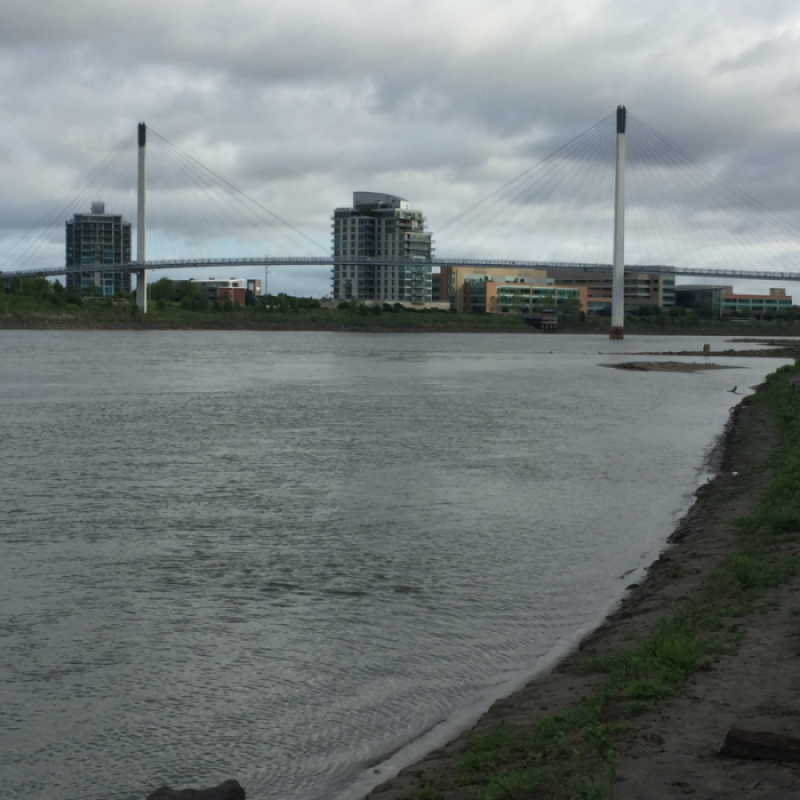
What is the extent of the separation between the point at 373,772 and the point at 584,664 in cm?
199

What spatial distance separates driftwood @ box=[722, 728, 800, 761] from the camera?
5246mm

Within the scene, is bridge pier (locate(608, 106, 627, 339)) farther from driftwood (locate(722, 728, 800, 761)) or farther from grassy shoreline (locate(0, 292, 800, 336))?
driftwood (locate(722, 728, 800, 761))

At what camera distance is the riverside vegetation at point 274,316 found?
4771 inches

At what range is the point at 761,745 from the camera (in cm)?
534

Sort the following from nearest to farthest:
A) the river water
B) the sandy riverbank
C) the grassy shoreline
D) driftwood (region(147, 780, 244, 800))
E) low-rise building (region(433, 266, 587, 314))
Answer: the sandy riverbank, driftwood (region(147, 780, 244, 800)), the river water, the grassy shoreline, low-rise building (region(433, 266, 587, 314))

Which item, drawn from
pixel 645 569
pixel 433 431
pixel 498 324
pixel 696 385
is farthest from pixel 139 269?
pixel 645 569

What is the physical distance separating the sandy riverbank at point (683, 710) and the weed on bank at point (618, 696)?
0.16ft

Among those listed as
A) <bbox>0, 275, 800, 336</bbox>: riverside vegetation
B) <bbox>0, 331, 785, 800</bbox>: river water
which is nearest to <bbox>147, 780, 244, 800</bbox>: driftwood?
<bbox>0, 331, 785, 800</bbox>: river water

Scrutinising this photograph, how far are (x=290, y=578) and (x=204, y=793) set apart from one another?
588cm

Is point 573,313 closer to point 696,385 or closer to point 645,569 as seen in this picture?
point 696,385

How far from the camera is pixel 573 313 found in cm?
16650

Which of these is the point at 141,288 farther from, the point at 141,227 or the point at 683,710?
the point at 683,710

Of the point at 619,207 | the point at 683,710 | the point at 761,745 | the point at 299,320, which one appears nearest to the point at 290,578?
the point at 683,710

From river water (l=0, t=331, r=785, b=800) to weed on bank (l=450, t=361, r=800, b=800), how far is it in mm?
974
